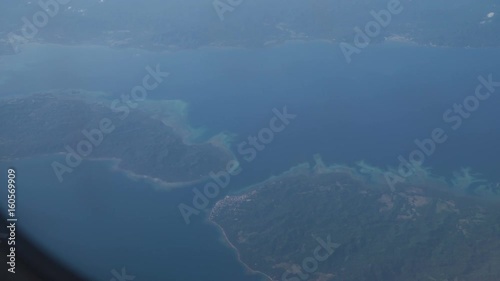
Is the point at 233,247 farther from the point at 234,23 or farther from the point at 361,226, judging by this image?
the point at 234,23

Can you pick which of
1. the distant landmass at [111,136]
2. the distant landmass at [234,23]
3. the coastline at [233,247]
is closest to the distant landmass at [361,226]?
the coastline at [233,247]

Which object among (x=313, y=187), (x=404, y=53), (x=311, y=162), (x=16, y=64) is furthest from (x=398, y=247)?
(x=16, y=64)

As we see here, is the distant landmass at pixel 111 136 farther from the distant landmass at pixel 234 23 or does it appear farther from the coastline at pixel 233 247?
the distant landmass at pixel 234 23

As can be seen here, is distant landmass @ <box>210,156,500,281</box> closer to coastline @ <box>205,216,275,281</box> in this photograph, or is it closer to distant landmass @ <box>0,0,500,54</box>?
coastline @ <box>205,216,275,281</box>

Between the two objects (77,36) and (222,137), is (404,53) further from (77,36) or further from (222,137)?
(77,36)

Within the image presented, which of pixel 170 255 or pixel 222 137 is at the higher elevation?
pixel 222 137
